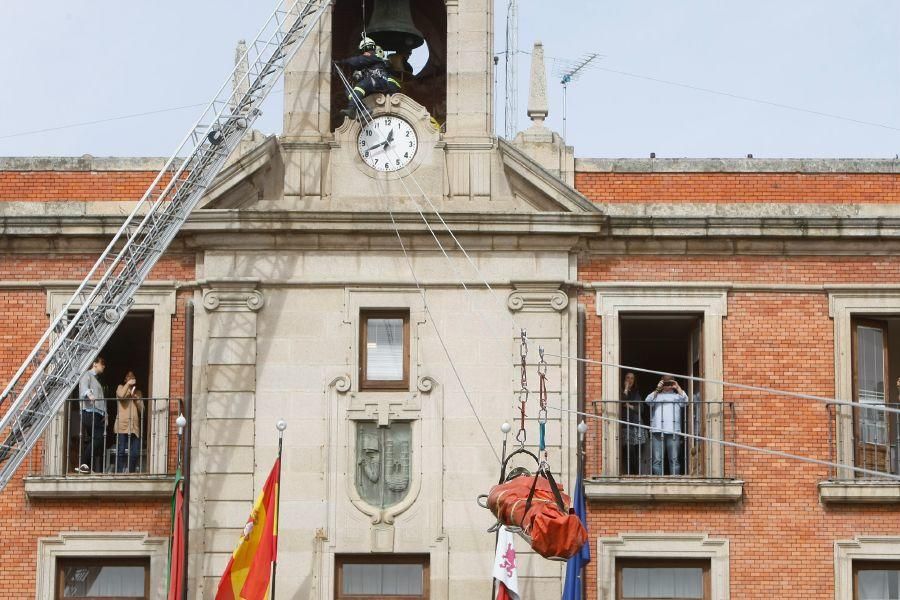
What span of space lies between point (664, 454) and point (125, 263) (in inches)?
293

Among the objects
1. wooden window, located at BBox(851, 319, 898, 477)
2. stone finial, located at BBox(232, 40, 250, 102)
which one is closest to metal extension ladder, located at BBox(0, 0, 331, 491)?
stone finial, located at BBox(232, 40, 250, 102)

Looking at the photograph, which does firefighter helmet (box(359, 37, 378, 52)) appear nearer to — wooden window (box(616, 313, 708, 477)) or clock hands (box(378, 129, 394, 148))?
clock hands (box(378, 129, 394, 148))

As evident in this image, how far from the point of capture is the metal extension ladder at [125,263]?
26.5 meters

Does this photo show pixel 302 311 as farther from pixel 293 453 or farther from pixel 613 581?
pixel 613 581

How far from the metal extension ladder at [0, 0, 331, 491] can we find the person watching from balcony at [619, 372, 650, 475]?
20.0ft

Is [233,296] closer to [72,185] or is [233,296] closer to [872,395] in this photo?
[72,185]

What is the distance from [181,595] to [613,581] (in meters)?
5.46

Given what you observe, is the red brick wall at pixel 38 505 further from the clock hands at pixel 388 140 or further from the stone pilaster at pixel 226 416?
the clock hands at pixel 388 140

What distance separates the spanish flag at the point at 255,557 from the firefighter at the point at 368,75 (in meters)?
5.44

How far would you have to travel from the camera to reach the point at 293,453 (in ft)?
92.0

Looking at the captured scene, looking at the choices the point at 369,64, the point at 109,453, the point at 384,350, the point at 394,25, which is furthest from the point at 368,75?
the point at 109,453

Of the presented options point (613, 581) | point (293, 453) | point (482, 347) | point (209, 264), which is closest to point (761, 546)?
point (613, 581)

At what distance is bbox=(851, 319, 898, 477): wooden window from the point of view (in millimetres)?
28641

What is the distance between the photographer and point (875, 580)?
1107 inches
